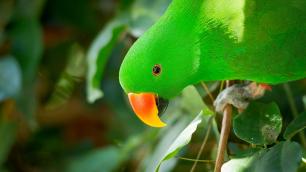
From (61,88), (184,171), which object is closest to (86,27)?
(61,88)

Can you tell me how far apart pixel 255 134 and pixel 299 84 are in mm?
326

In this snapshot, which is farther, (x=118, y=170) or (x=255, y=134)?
(x=118, y=170)

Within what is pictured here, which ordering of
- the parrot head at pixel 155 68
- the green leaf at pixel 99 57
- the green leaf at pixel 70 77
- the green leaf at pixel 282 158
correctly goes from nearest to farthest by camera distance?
the green leaf at pixel 282 158 < the parrot head at pixel 155 68 < the green leaf at pixel 99 57 < the green leaf at pixel 70 77

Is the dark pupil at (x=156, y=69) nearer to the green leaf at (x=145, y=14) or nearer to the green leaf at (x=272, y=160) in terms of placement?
the green leaf at (x=272, y=160)

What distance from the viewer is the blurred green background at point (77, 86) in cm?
106

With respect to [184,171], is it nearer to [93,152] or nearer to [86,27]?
[93,152]

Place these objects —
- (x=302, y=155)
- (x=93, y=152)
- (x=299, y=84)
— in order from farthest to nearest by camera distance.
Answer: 1. (x=93, y=152)
2. (x=299, y=84)
3. (x=302, y=155)

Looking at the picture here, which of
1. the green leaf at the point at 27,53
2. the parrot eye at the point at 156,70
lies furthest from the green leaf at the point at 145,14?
the parrot eye at the point at 156,70

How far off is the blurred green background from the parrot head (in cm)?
14

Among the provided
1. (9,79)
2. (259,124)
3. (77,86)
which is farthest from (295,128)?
(77,86)

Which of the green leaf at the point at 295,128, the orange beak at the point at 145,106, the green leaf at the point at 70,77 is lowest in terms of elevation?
the green leaf at the point at 70,77

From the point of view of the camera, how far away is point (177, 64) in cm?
78

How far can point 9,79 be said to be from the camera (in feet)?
3.84

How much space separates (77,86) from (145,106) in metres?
0.89
